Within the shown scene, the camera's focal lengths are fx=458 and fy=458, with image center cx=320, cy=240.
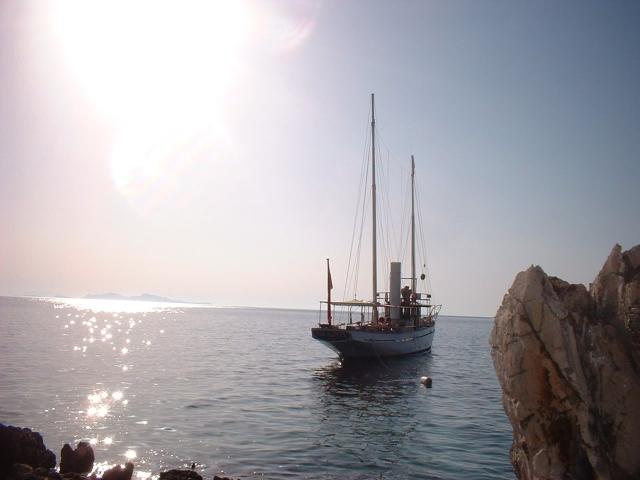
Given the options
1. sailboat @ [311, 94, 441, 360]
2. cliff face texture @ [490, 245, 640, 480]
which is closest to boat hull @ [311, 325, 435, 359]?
sailboat @ [311, 94, 441, 360]

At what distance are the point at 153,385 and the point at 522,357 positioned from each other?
95.4ft

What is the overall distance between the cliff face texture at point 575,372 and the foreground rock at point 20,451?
15296mm

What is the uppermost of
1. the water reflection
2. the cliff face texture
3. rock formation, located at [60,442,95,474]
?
the cliff face texture

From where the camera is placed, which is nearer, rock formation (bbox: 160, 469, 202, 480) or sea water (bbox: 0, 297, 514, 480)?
rock formation (bbox: 160, 469, 202, 480)

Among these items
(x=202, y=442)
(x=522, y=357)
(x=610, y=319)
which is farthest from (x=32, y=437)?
(x=610, y=319)

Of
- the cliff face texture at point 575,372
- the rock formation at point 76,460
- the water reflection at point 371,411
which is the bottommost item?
the water reflection at point 371,411

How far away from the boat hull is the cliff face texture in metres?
30.5

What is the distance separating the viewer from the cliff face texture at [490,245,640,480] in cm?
1034

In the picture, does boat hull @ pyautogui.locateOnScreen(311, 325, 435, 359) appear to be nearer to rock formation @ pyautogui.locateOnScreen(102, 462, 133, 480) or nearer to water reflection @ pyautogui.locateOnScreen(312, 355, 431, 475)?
water reflection @ pyautogui.locateOnScreen(312, 355, 431, 475)

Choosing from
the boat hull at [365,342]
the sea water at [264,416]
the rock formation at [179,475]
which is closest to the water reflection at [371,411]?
the sea water at [264,416]

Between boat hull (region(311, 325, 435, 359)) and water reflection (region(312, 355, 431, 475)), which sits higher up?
boat hull (region(311, 325, 435, 359))

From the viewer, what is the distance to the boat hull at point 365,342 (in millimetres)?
42781

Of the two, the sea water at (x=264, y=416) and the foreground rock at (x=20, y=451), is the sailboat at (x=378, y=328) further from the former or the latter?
the foreground rock at (x=20, y=451)

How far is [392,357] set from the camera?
167 ft
